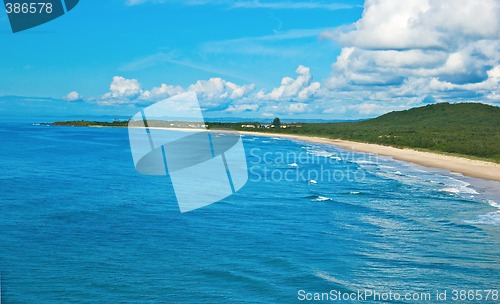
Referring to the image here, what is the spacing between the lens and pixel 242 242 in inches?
1057

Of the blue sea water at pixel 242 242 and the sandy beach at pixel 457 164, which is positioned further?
the sandy beach at pixel 457 164

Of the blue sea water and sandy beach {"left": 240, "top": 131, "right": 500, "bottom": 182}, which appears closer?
the blue sea water

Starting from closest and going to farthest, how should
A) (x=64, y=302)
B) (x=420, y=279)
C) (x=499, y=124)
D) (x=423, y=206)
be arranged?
(x=64, y=302), (x=420, y=279), (x=423, y=206), (x=499, y=124)

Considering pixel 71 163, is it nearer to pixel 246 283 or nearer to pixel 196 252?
pixel 196 252

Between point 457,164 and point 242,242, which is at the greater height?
point 457,164

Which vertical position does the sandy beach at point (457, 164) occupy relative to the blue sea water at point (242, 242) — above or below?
above

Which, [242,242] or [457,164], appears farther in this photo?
[457,164]

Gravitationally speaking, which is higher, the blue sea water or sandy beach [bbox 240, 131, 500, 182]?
sandy beach [bbox 240, 131, 500, 182]

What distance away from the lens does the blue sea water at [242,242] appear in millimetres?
20156

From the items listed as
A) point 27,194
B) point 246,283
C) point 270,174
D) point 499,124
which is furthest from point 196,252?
point 499,124

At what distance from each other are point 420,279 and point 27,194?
31881mm

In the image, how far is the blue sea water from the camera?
2016cm

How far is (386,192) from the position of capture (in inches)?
1827

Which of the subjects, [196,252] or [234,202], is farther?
[234,202]
